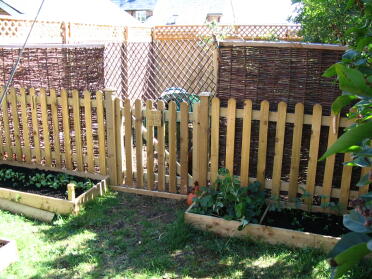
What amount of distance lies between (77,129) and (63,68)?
88 cm

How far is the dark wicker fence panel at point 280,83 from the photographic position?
11.5ft

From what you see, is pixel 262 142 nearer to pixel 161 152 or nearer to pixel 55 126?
pixel 161 152

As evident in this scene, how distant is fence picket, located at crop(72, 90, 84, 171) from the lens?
14.7 feet

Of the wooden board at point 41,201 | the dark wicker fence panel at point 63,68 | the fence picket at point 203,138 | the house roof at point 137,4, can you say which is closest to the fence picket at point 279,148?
the fence picket at point 203,138

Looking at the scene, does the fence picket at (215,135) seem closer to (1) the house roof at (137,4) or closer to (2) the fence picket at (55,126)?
(2) the fence picket at (55,126)

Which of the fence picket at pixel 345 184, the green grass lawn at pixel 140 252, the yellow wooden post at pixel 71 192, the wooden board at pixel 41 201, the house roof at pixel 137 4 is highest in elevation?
the house roof at pixel 137 4

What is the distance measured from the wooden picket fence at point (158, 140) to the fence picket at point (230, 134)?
0.4 inches

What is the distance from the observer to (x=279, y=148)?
3705mm

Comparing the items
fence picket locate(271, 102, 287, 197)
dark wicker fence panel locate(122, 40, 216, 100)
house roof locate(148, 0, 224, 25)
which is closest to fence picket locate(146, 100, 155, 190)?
fence picket locate(271, 102, 287, 197)

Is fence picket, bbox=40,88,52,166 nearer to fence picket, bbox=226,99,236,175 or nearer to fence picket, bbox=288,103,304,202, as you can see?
fence picket, bbox=226,99,236,175

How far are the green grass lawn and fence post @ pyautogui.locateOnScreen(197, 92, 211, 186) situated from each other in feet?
1.67

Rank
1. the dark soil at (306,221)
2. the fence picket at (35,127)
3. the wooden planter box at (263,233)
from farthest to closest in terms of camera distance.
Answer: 1. the fence picket at (35,127)
2. the dark soil at (306,221)
3. the wooden planter box at (263,233)

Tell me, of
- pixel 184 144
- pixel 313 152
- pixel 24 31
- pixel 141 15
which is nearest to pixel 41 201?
pixel 184 144

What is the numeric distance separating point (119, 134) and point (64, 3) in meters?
15.4
